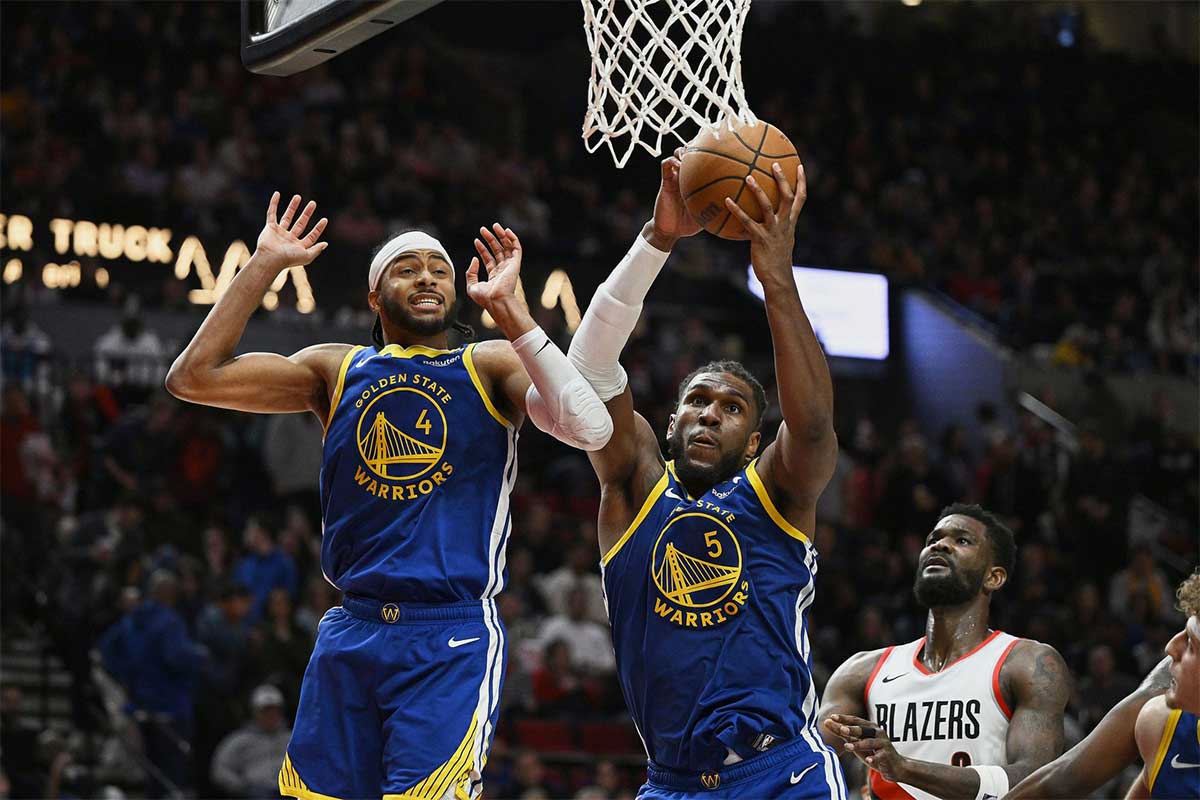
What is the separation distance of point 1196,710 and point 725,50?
2230mm

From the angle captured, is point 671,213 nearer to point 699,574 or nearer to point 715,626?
point 699,574

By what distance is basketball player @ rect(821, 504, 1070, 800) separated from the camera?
4941 mm

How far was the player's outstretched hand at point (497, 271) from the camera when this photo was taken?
4258mm

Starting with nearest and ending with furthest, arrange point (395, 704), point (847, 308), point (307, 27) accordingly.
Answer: point (395, 704), point (307, 27), point (847, 308)

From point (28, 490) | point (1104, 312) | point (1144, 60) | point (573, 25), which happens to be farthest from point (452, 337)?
point (1144, 60)

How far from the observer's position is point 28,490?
1085 centimetres

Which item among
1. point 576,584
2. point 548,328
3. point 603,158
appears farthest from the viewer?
point 603,158

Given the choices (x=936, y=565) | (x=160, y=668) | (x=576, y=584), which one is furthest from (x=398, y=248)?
(x=576, y=584)

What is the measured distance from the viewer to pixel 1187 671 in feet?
12.6

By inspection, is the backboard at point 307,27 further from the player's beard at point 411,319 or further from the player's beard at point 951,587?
the player's beard at point 951,587

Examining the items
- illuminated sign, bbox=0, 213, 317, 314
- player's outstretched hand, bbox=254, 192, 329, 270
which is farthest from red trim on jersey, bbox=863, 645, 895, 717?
illuminated sign, bbox=0, 213, 317, 314

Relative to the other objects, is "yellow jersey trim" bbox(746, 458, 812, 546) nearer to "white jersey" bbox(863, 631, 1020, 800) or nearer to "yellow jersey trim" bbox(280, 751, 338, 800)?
A: "white jersey" bbox(863, 631, 1020, 800)

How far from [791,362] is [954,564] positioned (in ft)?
5.03

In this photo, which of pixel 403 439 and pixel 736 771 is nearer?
pixel 736 771
